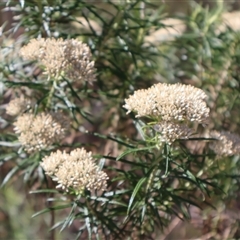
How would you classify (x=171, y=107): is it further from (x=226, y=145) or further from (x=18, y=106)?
(x=18, y=106)

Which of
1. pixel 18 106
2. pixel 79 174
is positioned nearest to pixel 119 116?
pixel 18 106

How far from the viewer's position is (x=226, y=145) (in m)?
0.99

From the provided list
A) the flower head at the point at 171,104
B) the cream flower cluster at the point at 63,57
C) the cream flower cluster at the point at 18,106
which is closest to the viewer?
→ the flower head at the point at 171,104

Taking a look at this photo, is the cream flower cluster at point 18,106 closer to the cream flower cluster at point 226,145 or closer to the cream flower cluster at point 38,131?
the cream flower cluster at point 38,131

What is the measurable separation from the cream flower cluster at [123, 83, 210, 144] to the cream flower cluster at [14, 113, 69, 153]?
0.19 m

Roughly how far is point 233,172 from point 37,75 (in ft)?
1.59

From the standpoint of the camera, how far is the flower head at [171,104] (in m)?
0.80

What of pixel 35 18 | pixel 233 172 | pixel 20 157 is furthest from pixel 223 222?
pixel 35 18

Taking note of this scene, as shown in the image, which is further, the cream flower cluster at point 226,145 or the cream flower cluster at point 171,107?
the cream flower cluster at point 226,145

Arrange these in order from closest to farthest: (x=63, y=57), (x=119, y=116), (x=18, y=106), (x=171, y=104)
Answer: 1. (x=171, y=104)
2. (x=63, y=57)
3. (x=18, y=106)
4. (x=119, y=116)

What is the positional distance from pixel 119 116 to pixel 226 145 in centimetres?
41

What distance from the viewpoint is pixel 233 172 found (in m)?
1.25

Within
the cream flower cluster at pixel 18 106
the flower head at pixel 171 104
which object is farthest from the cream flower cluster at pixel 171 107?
the cream flower cluster at pixel 18 106

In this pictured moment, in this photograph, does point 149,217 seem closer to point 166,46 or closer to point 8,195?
point 166,46
